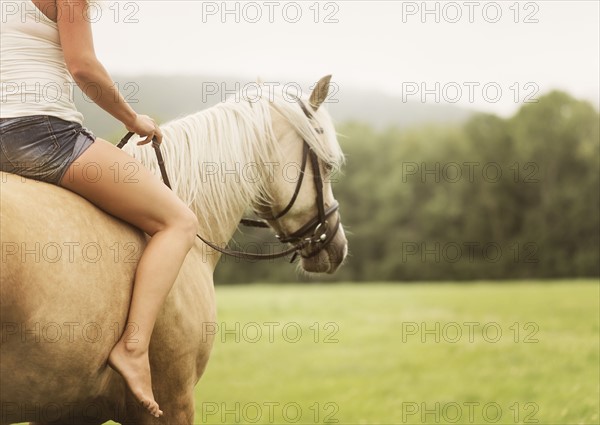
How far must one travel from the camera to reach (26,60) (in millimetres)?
3482

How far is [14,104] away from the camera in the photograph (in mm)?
3447

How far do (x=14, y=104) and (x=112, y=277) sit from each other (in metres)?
1.03

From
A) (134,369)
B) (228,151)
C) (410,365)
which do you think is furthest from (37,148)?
(410,365)

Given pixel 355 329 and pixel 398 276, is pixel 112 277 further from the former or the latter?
pixel 398 276

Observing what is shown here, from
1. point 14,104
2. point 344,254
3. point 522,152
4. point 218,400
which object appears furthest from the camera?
point 522,152

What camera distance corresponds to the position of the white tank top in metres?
3.42

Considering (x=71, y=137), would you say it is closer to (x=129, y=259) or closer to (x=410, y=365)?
(x=129, y=259)

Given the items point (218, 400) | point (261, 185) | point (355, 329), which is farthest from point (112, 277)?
point (355, 329)

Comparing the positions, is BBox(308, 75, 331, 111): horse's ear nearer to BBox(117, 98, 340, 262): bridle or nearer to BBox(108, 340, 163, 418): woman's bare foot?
BBox(117, 98, 340, 262): bridle

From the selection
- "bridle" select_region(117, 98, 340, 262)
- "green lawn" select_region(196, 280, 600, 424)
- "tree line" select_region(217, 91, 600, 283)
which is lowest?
"tree line" select_region(217, 91, 600, 283)

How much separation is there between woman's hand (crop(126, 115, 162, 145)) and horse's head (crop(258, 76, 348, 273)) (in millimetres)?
1066

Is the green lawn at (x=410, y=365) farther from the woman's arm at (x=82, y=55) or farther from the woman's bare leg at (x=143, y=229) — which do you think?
the woman's arm at (x=82, y=55)

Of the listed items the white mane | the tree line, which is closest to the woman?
the white mane

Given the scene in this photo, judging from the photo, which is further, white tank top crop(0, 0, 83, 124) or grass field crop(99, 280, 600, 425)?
grass field crop(99, 280, 600, 425)
